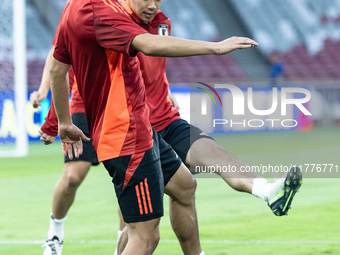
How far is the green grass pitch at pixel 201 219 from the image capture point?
19.9 ft

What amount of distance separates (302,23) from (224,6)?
3085 mm

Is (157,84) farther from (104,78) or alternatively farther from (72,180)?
(104,78)

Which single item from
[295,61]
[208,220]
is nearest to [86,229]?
[208,220]

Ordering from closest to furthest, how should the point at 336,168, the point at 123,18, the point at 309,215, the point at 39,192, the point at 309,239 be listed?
1. the point at 123,18
2. the point at 309,239
3. the point at 309,215
4. the point at 39,192
5. the point at 336,168

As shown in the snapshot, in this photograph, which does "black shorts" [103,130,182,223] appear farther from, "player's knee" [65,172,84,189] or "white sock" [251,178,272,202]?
"player's knee" [65,172,84,189]

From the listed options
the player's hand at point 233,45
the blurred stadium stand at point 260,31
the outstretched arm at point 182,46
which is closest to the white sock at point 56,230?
the outstretched arm at point 182,46

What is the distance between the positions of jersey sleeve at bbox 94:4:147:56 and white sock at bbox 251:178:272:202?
4.12 feet

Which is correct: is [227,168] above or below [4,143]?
above

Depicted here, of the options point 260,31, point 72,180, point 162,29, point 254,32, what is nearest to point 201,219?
point 72,180

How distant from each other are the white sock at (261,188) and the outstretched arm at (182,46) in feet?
3.80

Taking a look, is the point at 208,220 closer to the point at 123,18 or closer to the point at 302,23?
the point at 123,18

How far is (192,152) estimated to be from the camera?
5.03 m

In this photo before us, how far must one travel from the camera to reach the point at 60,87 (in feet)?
13.0

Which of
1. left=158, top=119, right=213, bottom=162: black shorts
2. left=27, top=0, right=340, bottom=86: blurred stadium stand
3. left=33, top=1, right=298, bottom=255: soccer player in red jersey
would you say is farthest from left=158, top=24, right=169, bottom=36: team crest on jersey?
left=27, top=0, right=340, bottom=86: blurred stadium stand
